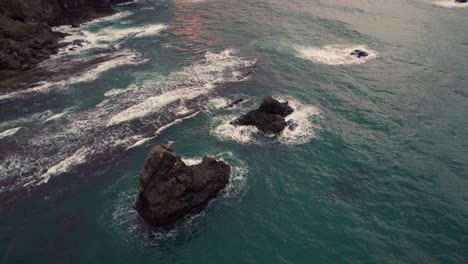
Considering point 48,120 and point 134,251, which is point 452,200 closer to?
point 134,251

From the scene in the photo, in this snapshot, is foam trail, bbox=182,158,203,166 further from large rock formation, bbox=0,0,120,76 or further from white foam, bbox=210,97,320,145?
large rock formation, bbox=0,0,120,76

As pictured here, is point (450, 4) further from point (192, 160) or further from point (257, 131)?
point (192, 160)

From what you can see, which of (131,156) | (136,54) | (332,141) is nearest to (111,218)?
(131,156)

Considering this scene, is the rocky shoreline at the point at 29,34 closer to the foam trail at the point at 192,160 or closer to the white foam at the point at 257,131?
the white foam at the point at 257,131

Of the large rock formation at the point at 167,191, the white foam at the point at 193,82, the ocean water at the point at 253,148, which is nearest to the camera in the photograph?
the ocean water at the point at 253,148

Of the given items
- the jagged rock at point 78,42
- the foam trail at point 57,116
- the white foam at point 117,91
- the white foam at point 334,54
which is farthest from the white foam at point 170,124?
the jagged rock at point 78,42

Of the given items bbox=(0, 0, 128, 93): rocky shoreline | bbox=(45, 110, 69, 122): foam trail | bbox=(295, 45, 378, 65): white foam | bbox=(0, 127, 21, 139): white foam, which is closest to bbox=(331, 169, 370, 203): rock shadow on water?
bbox=(295, 45, 378, 65): white foam

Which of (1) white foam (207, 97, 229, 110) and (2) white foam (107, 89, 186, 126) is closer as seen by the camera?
(2) white foam (107, 89, 186, 126)
